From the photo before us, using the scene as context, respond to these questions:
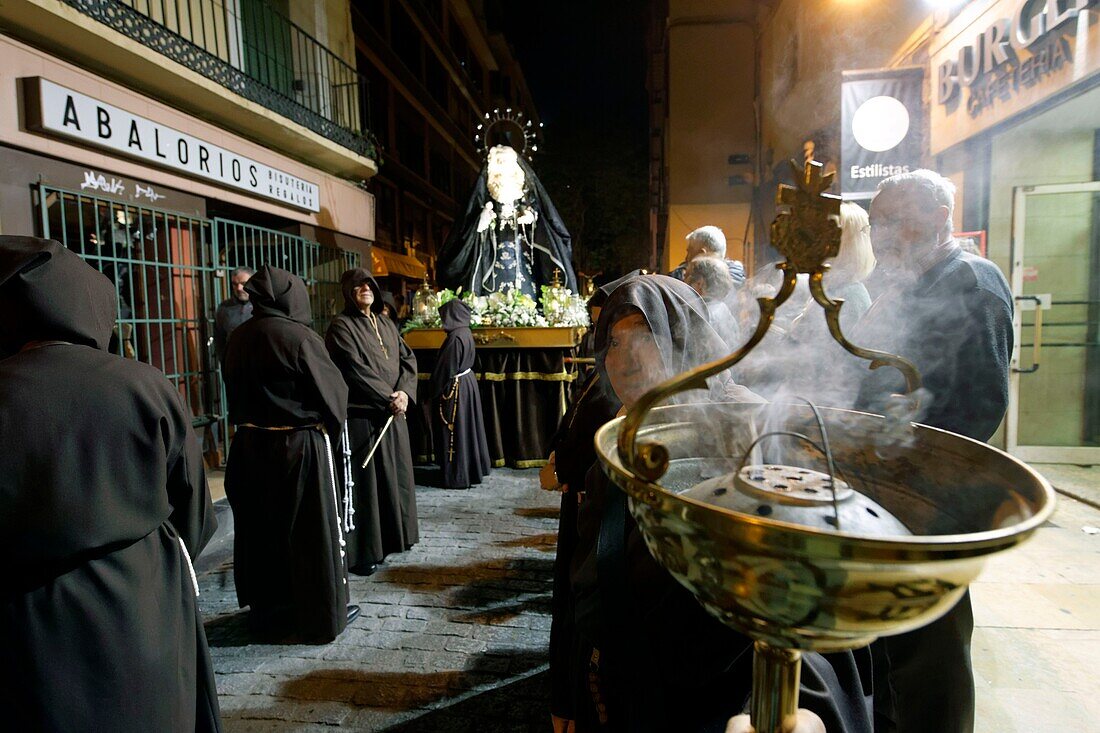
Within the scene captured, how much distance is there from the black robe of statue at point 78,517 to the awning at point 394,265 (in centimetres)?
1302

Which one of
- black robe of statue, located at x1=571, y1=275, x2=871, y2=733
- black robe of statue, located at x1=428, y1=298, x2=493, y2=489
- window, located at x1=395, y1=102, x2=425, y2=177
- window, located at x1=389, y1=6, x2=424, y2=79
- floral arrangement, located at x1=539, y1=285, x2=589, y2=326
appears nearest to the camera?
black robe of statue, located at x1=571, y1=275, x2=871, y2=733

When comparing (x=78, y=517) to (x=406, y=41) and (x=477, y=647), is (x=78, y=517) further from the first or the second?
(x=406, y=41)

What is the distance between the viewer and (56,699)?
5.32ft

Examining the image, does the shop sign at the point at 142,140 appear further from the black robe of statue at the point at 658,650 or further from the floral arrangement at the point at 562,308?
the black robe of statue at the point at 658,650

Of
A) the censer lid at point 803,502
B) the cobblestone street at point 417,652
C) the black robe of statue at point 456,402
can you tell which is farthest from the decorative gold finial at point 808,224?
the black robe of statue at point 456,402

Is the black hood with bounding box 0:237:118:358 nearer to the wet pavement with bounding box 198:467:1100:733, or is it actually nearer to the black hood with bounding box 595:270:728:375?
the black hood with bounding box 595:270:728:375

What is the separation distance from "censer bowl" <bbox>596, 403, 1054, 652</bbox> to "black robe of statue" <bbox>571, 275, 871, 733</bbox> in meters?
0.18

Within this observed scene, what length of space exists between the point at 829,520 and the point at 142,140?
299 inches

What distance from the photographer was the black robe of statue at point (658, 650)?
3.47 feet

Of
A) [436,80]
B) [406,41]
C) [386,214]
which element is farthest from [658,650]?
[436,80]

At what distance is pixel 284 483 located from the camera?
334 cm

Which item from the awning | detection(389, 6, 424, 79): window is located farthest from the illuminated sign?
detection(389, 6, 424, 79): window

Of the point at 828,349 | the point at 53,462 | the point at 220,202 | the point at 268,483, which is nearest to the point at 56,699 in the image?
the point at 53,462

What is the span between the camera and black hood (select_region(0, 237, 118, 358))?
1646mm
